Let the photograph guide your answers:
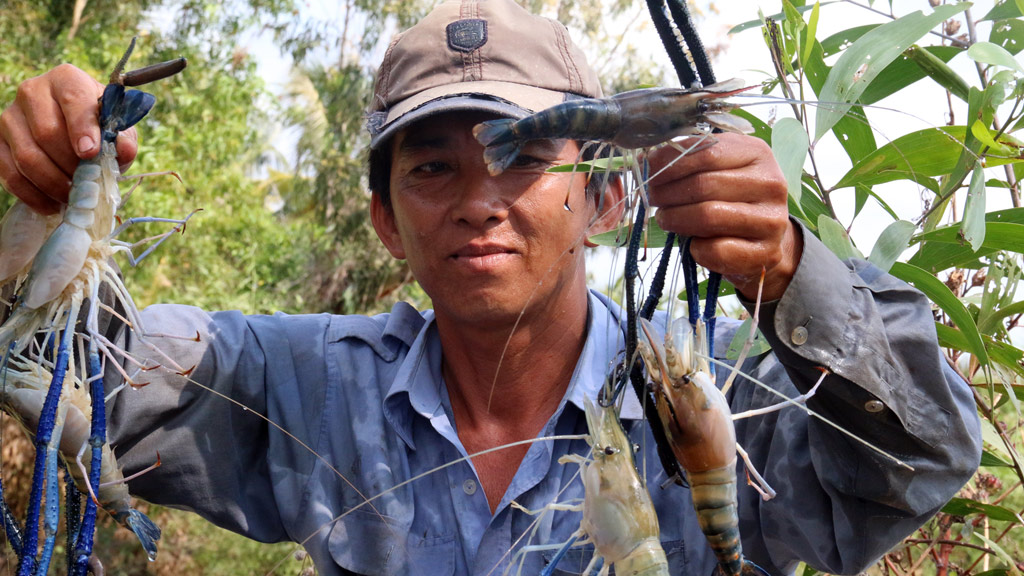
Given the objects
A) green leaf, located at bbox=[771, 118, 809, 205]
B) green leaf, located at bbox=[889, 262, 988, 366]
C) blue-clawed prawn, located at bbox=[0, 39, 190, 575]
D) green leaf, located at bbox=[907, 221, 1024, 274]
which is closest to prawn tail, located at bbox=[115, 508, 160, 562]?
blue-clawed prawn, located at bbox=[0, 39, 190, 575]

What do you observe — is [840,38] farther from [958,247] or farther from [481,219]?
[481,219]

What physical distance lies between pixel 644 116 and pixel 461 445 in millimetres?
1286

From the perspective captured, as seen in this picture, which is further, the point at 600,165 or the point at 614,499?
the point at 600,165

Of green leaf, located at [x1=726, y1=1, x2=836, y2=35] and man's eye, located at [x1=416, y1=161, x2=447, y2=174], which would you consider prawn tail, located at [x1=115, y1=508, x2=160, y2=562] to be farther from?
green leaf, located at [x1=726, y1=1, x2=836, y2=35]

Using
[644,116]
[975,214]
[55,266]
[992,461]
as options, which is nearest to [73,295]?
[55,266]

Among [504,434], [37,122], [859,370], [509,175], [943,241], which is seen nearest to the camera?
[859,370]

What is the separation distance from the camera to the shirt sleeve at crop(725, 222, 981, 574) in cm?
153

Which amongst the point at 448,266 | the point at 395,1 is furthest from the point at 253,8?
the point at 448,266

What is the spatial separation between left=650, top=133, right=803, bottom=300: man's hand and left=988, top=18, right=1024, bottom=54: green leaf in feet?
3.25

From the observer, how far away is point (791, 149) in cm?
167

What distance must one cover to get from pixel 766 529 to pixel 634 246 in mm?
1001

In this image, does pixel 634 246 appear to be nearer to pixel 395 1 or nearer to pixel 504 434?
pixel 504 434

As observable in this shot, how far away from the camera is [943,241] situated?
1.98 metres

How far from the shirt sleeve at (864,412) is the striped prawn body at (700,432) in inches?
8.2
